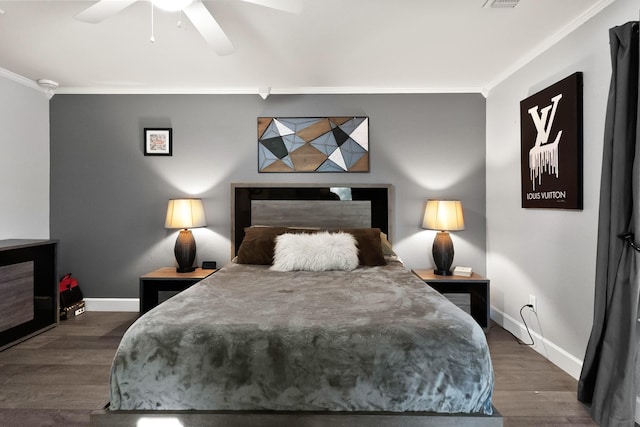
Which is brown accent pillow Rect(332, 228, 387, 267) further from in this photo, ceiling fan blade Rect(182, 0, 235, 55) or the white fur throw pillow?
ceiling fan blade Rect(182, 0, 235, 55)

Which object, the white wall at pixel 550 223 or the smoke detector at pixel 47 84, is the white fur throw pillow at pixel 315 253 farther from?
the smoke detector at pixel 47 84

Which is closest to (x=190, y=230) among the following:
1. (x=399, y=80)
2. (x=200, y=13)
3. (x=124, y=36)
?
(x=124, y=36)

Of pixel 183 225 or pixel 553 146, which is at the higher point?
pixel 553 146

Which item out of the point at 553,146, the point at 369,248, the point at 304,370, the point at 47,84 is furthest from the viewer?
the point at 47,84

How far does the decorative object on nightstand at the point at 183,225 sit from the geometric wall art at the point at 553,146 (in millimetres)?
3034

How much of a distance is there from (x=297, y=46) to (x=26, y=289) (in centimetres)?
310

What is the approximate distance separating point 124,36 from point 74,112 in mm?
1725

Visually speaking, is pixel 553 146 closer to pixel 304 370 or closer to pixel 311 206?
pixel 311 206

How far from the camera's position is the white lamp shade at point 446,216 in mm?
3402

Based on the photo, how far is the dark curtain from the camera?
176 centimetres

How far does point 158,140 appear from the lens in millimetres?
3791

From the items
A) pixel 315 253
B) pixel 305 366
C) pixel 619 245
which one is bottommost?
pixel 305 366

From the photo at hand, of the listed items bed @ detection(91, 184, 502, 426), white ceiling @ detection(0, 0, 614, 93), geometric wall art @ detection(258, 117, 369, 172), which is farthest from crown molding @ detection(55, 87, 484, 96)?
bed @ detection(91, 184, 502, 426)

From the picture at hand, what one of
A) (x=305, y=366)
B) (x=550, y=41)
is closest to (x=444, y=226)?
(x=550, y=41)
